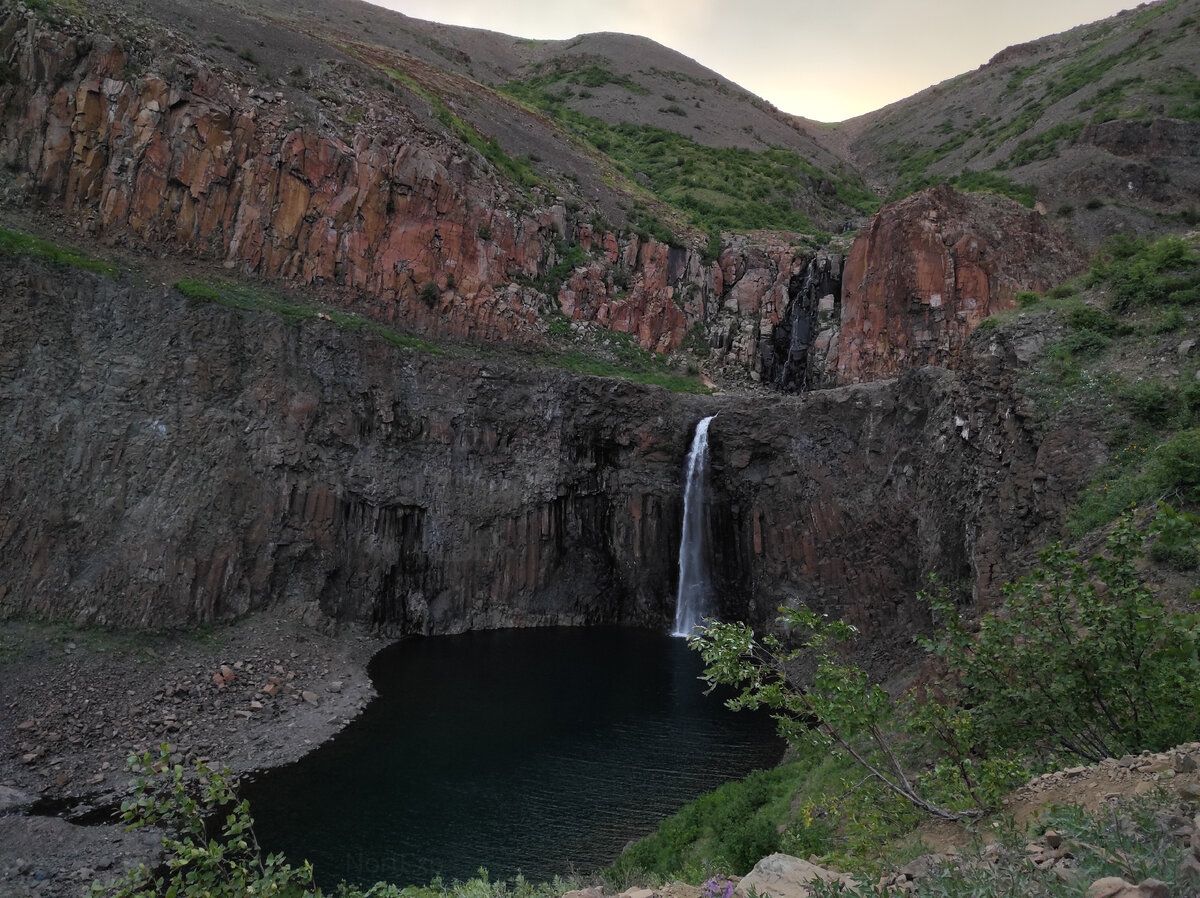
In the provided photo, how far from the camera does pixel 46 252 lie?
2662 centimetres

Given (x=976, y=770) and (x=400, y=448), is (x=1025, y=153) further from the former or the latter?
(x=976, y=770)

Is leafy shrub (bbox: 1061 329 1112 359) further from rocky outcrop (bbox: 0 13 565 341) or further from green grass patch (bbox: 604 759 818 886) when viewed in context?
rocky outcrop (bbox: 0 13 565 341)

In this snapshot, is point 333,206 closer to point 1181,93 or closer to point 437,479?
point 437,479

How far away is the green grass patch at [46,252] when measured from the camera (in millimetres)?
26031

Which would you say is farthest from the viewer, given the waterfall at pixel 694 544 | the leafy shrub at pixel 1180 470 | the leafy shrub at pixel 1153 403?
the waterfall at pixel 694 544

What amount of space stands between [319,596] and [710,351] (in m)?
27.4

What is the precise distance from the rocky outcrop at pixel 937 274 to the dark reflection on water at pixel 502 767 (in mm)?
21452

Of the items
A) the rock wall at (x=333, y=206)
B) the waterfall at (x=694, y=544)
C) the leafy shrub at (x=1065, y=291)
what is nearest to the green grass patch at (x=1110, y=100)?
the rock wall at (x=333, y=206)

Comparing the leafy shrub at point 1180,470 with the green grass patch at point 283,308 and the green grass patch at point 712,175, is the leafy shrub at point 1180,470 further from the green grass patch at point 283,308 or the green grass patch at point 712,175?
the green grass patch at point 712,175

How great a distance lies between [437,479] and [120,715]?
50.4 ft

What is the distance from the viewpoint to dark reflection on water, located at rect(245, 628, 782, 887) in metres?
14.8

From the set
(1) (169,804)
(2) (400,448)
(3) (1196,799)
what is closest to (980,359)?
(3) (1196,799)

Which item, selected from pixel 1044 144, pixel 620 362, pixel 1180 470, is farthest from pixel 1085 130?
pixel 1180 470

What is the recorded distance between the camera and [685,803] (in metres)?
17.0
